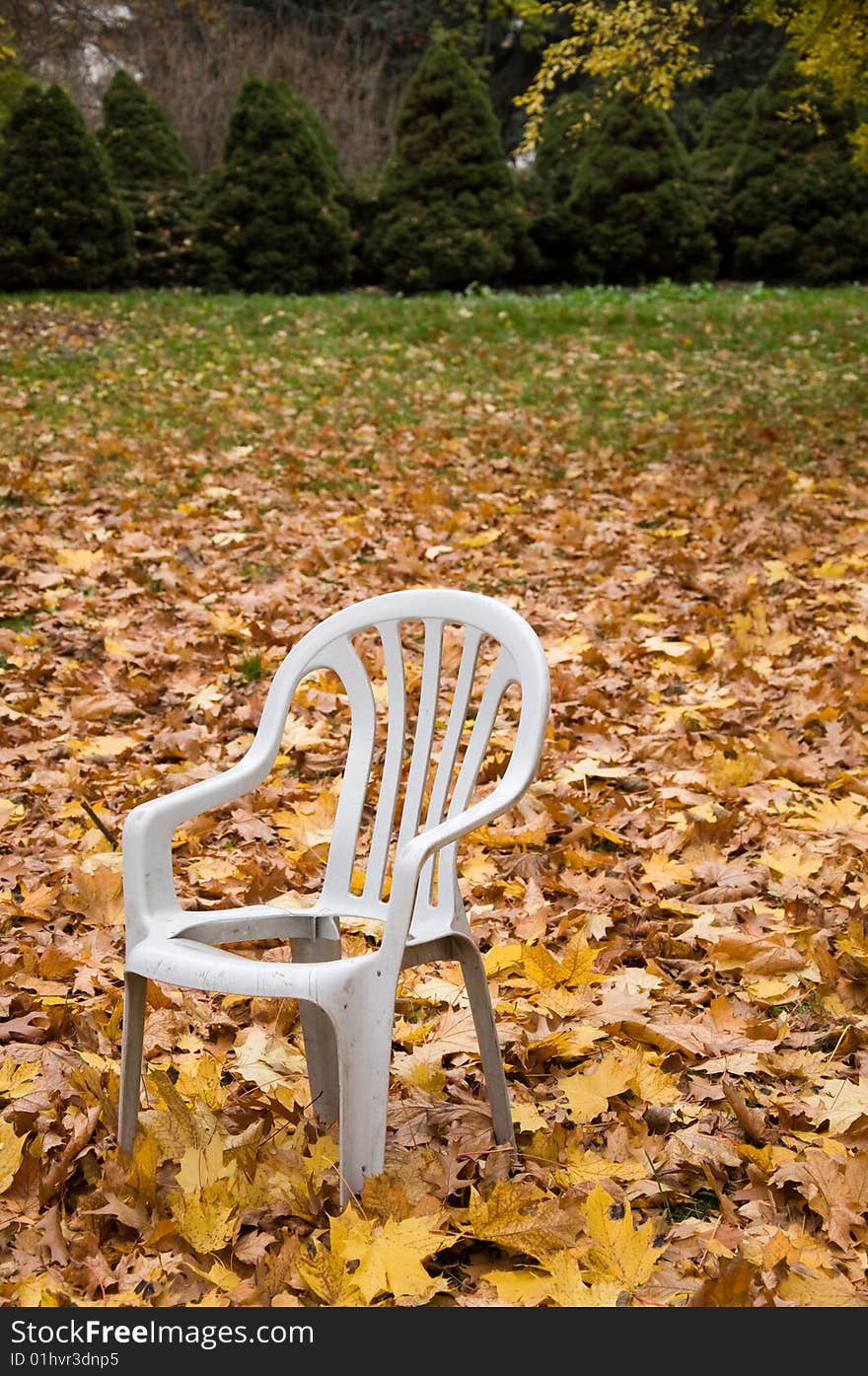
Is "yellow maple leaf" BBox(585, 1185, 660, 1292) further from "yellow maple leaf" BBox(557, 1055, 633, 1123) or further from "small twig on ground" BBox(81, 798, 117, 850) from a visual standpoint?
"small twig on ground" BBox(81, 798, 117, 850)

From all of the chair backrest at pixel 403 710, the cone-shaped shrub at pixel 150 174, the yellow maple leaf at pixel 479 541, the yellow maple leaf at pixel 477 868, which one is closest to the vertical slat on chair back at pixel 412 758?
the chair backrest at pixel 403 710

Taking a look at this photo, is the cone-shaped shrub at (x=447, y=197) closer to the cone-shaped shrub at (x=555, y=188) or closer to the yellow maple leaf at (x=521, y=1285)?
the cone-shaped shrub at (x=555, y=188)

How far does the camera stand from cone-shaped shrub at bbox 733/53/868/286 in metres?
16.1

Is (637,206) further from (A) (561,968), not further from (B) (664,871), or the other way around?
(A) (561,968)

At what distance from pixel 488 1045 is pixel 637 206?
15153 millimetres

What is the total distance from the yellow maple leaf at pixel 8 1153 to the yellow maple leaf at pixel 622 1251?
98 cm

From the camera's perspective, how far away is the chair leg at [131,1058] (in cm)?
210

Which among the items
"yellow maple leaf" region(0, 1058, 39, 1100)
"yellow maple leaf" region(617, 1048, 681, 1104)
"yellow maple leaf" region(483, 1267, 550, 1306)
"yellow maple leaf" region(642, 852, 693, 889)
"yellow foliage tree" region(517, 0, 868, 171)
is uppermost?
"yellow foliage tree" region(517, 0, 868, 171)

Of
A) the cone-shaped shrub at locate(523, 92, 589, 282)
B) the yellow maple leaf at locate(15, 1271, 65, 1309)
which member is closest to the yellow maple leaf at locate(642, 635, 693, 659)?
the yellow maple leaf at locate(15, 1271, 65, 1309)

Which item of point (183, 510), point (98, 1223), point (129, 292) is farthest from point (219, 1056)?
point (129, 292)

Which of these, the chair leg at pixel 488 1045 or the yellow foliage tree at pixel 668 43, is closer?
the chair leg at pixel 488 1045

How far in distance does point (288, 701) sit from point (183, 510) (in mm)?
4777

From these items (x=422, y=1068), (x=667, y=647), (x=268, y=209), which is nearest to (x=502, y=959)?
(x=422, y=1068)

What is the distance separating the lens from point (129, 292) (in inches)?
547
